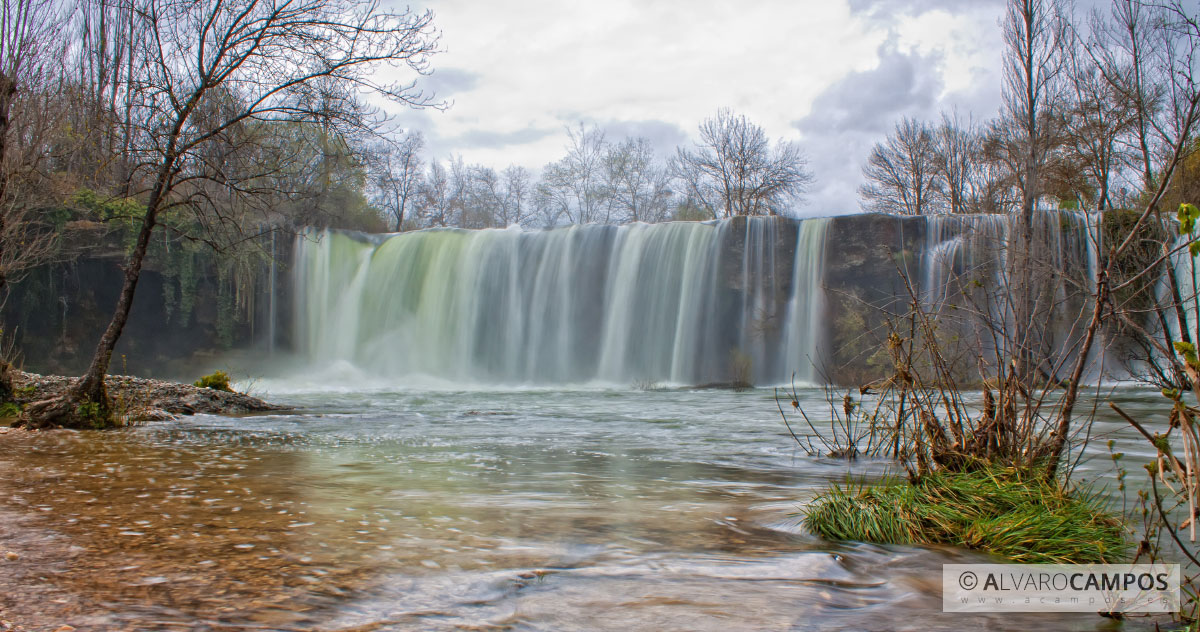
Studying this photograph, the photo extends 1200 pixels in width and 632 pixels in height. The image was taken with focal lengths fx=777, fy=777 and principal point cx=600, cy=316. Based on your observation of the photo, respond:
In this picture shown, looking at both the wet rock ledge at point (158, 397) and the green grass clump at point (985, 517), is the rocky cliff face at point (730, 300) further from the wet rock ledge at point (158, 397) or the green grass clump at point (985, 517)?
the green grass clump at point (985, 517)

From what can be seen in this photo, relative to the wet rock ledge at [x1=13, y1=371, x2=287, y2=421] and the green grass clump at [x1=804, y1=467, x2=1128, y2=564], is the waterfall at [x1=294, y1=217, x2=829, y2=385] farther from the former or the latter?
the green grass clump at [x1=804, y1=467, x2=1128, y2=564]

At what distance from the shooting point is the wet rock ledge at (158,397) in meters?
10.3

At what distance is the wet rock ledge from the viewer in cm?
1033

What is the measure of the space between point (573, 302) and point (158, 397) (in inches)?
591

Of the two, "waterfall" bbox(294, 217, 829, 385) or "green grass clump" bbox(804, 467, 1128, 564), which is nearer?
"green grass clump" bbox(804, 467, 1128, 564)

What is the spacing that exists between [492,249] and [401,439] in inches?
698

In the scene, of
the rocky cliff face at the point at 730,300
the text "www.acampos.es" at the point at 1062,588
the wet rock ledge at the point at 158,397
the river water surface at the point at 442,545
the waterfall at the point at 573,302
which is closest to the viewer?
the river water surface at the point at 442,545

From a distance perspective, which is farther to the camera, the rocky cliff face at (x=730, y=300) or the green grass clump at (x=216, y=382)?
the rocky cliff face at (x=730, y=300)

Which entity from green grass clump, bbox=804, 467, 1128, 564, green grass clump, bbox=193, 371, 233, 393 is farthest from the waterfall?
Answer: green grass clump, bbox=804, 467, 1128, 564

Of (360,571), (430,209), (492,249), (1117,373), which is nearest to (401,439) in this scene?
(360,571)

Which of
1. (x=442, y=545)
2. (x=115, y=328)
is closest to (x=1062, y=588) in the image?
(x=442, y=545)

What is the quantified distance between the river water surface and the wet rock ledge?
3135 millimetres

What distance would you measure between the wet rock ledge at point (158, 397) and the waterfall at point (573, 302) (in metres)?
12.7

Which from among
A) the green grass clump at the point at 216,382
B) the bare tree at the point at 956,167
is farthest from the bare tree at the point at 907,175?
the green grass clump at the point at 216,382
